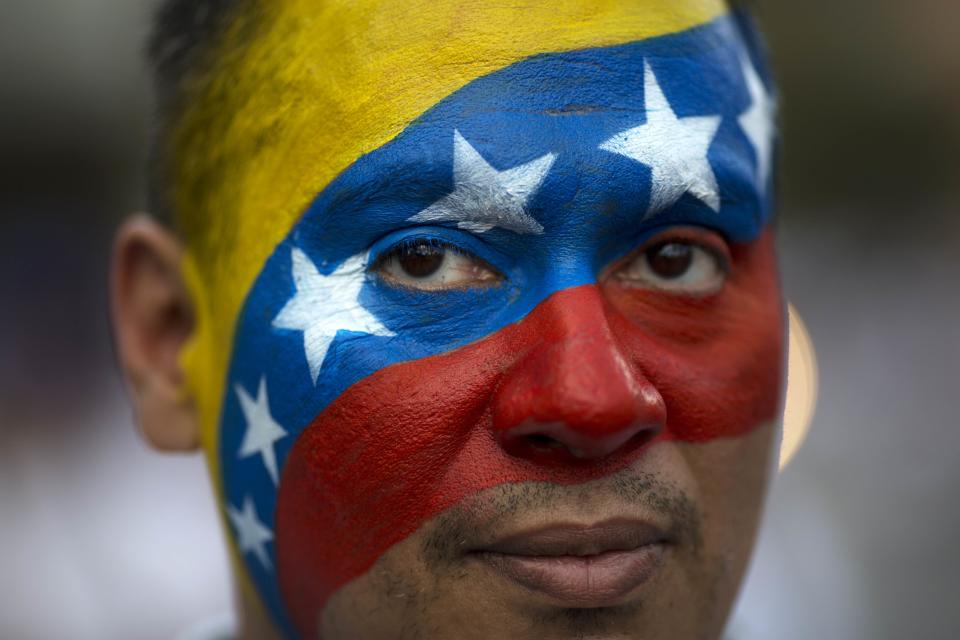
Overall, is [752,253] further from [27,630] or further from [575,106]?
[27,630]

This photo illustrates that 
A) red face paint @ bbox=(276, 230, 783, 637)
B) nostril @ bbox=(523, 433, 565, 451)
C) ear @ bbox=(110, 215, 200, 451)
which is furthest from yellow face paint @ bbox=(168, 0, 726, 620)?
nostril @ bbox=(523, 433, 565, 451)

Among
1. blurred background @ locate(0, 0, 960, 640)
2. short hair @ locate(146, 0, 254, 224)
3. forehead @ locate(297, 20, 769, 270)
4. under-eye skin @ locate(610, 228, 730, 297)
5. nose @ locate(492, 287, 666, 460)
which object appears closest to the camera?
nose @ locate(492, 287, 666, 460)

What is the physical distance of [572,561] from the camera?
6.21 feet

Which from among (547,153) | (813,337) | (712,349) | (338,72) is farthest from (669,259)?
(813,337)

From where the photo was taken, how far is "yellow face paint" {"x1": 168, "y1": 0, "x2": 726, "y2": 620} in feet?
6.50

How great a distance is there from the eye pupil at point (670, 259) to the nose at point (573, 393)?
0.77 feet

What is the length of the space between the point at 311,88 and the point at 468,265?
1.55 feet

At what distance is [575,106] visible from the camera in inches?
77.1

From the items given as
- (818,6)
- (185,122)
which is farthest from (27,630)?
(818,6)

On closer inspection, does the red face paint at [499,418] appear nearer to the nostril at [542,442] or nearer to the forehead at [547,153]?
the nostril at [542,442]

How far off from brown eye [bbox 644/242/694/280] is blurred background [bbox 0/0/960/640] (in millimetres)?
1763

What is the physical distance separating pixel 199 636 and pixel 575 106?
2003 mm

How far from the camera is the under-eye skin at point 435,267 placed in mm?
1990

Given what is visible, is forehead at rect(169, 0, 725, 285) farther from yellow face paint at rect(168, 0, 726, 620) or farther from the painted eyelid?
the painted eyelid
